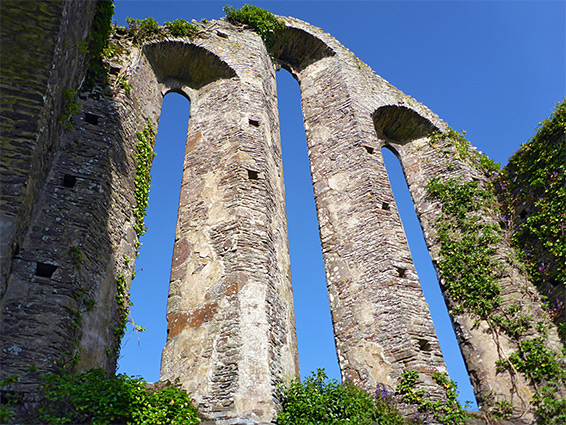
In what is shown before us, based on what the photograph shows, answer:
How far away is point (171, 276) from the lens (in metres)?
6.89

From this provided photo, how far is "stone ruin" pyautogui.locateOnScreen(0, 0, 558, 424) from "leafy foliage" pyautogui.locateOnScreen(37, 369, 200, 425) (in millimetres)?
268

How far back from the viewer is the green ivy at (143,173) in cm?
706

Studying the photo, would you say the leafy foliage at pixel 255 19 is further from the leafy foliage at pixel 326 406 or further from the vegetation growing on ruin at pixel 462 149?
the leafy foliage at pixel 326 406

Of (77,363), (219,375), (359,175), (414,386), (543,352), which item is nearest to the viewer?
(77,363)

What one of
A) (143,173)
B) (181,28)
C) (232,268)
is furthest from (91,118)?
(181,28)

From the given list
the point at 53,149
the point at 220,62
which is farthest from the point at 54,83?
the point at 220,62

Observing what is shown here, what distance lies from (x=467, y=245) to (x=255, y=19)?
24.9 ft

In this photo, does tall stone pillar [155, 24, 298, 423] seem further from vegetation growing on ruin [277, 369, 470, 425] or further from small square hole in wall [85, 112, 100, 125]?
small square hole in wall [85, 112, 100, 125]

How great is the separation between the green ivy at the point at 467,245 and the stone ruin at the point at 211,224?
0.23 m

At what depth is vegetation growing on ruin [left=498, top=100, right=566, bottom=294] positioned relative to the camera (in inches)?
317

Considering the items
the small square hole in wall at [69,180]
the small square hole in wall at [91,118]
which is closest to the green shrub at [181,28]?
the small square hole in wall at [91,118]

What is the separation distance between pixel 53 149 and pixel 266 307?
3.39m

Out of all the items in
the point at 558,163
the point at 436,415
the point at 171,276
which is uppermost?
the point at 558,163

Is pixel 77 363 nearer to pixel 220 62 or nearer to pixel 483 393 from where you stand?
pixel 483 393
